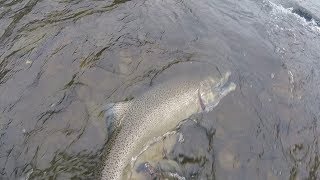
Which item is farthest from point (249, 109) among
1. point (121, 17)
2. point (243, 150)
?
point (121, 17)

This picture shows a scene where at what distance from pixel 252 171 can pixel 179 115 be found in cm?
133

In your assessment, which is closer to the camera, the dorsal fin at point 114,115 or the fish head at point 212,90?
the dorsal fin at point 114,115

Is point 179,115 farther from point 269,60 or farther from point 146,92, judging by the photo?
point 269,60

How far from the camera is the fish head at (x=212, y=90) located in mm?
6109

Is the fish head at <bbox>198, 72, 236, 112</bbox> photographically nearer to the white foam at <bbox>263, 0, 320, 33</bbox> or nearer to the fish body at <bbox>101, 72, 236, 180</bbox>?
the fish body at <bbox>101, 72, 236, 180</bbox>

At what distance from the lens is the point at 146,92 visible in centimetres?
570

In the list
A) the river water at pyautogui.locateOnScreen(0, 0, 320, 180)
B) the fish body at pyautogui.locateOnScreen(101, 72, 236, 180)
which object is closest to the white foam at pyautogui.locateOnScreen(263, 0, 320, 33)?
the river water at pyautogui.locateOnScreen(0, 0, 320, 180)

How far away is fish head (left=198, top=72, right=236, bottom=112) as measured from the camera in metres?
6.11

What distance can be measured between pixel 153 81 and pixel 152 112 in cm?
96

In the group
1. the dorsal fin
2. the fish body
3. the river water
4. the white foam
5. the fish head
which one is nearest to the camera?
the fish body

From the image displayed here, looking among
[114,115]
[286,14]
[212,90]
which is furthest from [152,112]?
[286,14]

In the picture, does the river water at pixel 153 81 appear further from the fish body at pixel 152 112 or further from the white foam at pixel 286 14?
the white foam at pixel 286 14

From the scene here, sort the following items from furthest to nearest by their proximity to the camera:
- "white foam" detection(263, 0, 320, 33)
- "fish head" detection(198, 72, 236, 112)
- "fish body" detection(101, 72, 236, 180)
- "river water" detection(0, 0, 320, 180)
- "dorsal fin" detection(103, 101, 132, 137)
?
"white foam" detection(263, 0, 320, 33), "fish head" detection(198, 72, 236, 112), "river water" detection(0, 0, 320, 180), "dorsal fin" detection(103, 101, 132, 137), "fish body" detection(101, 72, 236, 180)

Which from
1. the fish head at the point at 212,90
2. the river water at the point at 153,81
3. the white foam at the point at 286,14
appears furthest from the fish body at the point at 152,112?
the white foam at the point at 286,14
